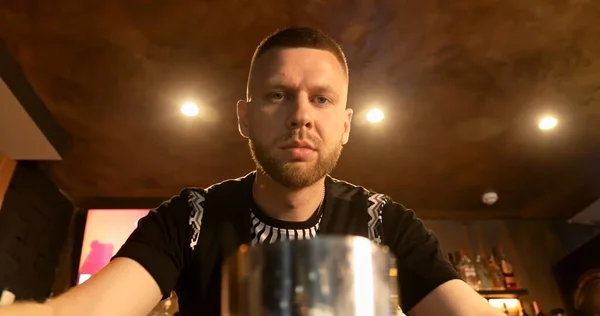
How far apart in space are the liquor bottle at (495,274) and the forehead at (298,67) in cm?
289

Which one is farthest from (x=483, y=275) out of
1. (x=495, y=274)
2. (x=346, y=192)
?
(x=346, y=192)

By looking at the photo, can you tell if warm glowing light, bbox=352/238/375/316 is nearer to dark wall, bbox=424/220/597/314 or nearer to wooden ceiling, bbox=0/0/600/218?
wooden ceiling, bbox=0/0/600/218

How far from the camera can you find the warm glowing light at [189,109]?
7.47ft

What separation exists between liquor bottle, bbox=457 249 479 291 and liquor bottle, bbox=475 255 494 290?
0.04 meters

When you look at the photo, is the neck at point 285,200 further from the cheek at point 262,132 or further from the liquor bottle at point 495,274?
the liquor bottle at point 495,274

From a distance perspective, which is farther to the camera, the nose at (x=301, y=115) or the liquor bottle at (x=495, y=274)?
the liquor bottle at (x=495, y=274)

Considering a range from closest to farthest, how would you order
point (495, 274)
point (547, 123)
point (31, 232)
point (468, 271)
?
point (547, 123) < point (31, 232) < point (468, 271) < point (495, 274)

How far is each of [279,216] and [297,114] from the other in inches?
9.8

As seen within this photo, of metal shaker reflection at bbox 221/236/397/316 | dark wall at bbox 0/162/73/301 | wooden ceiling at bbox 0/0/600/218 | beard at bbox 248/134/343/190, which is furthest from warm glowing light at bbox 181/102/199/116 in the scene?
metal shaker reflection at bbox 221/236/397/316

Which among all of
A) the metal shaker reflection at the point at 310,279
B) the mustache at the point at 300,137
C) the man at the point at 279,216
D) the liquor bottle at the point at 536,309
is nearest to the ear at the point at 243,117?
the man at the point at 279,216

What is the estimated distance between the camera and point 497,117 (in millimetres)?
2412

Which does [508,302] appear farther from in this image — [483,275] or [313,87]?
[313,87]

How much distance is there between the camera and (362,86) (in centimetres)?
218

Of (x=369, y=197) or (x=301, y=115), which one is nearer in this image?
(x=301, y=115)
